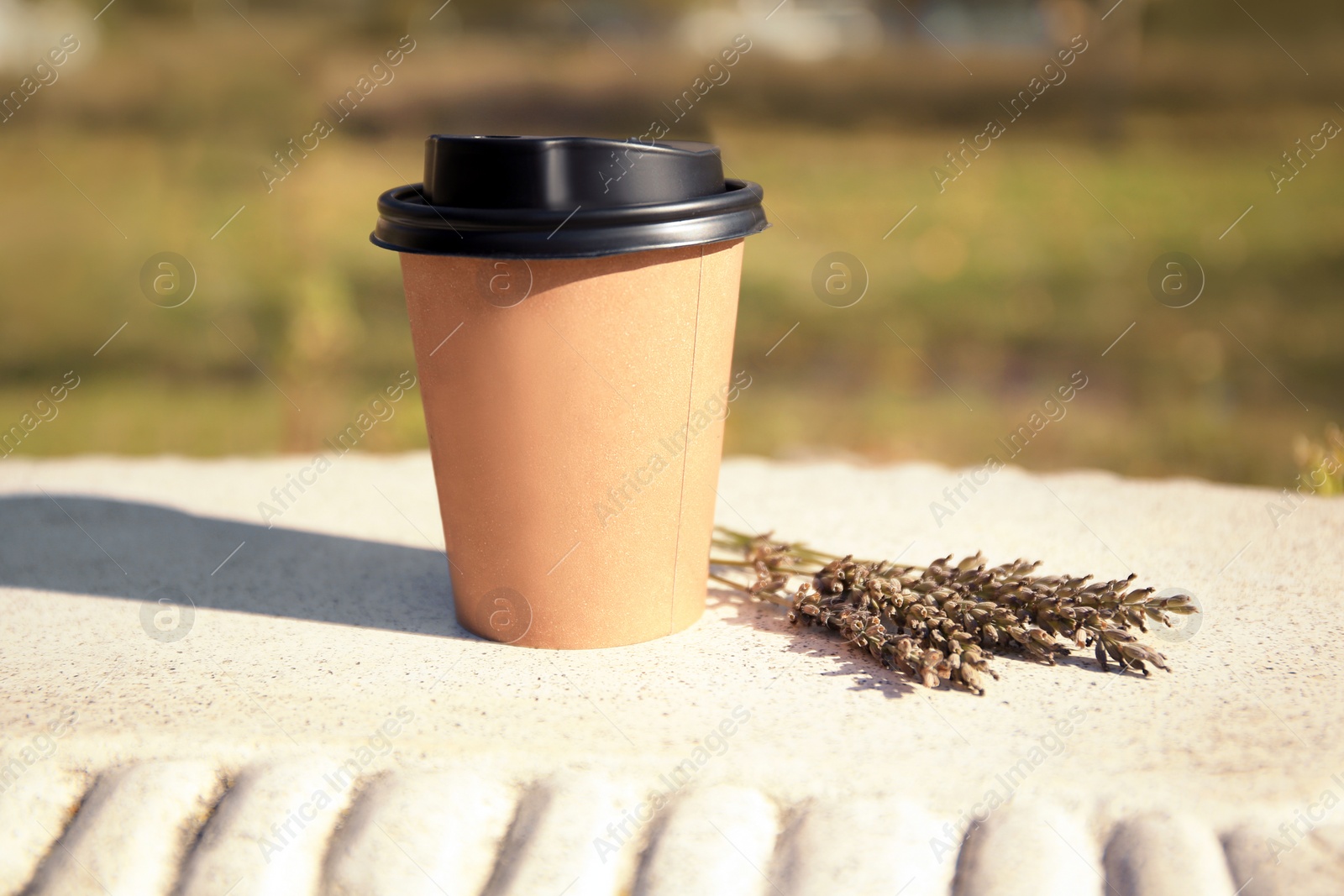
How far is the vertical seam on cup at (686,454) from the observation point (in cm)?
214

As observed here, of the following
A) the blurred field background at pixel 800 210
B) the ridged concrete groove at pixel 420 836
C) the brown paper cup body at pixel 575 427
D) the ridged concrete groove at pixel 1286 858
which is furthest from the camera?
the blurred field background at pixel 800 210

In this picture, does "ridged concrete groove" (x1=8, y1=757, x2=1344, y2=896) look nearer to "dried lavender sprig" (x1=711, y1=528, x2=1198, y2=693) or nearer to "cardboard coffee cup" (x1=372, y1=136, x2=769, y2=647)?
"dried lavender sprig" (x1=711, y1=528, x2=1198, y2=693)

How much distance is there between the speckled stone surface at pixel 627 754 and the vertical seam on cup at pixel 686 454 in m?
0.08

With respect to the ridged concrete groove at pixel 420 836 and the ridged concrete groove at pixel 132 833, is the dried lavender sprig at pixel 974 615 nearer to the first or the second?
the ridged concrete groove at pixel 420 836

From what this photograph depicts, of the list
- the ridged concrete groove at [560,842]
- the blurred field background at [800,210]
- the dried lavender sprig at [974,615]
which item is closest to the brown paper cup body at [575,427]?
the dried lavender sprig at [974,615]

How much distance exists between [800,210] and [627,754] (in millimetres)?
8395

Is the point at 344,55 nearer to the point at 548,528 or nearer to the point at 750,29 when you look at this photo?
the point at 750,29

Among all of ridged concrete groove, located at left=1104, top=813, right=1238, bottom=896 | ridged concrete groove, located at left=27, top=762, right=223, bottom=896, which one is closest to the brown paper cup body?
ridged concrete groove, located at left=27, top=762, right=223, bottom=896

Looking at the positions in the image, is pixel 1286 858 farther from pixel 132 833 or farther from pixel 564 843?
pixel 132 833

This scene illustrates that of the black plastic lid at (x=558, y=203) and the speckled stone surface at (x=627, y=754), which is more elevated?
the black plastic lid at (x=558, y=203)

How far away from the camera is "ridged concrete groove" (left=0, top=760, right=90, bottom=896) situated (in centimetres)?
180

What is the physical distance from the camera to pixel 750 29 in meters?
14.0

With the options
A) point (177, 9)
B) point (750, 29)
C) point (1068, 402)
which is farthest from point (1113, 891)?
point (750, 29)

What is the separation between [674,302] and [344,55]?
8.93 m
